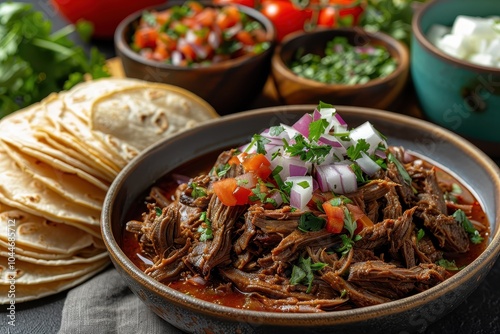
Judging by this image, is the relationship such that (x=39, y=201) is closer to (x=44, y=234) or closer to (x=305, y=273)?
(x=44, y=234)

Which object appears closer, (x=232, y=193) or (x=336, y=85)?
(x=232, y=193)

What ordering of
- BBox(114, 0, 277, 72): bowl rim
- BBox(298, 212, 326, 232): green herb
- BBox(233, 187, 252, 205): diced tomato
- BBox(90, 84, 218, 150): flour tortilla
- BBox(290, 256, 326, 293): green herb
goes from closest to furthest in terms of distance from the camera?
BBox(290, 256, 326, 293): green herb → BBox(298, 212, 326, 232): green herb → BBox(233, 187, 252, 205): diced tomato → BBox(90, 84, 218, 150): flour tortilla → BBox(114, 0, 277, 72): bowl rim

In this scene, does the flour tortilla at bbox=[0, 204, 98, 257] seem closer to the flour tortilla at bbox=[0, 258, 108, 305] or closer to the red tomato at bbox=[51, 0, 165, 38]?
the flour tortilla at bbox=[0, 258, 108, 305]

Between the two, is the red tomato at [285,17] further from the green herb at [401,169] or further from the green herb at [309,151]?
the green herb at [309,151]

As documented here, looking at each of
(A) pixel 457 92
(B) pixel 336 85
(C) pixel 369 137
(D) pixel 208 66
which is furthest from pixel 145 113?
(A) pixel 457 92

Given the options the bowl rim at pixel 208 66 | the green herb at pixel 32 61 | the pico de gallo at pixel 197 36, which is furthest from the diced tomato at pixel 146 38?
the green herb at pixel 32 61

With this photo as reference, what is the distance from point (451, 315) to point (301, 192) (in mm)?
1387

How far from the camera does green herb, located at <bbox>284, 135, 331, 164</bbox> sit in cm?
368

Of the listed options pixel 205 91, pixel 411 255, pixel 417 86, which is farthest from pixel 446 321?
pixel 205 91

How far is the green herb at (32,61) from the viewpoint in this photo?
20.2ft

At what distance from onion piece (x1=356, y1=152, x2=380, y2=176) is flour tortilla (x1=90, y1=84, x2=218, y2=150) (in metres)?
1.79

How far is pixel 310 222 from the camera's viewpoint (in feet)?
11.5

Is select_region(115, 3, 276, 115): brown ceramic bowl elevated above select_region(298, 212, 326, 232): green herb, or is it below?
below

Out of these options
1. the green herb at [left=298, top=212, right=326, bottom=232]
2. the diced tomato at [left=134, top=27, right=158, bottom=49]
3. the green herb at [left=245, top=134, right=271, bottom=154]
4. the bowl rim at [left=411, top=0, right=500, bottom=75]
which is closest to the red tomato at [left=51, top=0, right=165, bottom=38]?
the diced tomato at [left=134, top=27, right=158, bottom=49]
